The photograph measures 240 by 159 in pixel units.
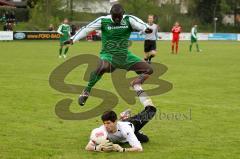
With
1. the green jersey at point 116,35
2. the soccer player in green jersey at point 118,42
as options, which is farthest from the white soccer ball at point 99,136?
the green jersey at point 116,35

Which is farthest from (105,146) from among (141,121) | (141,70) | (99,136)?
(141,70)

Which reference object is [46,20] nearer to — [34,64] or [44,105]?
[34,64]

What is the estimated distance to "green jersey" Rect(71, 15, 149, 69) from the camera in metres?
10.7

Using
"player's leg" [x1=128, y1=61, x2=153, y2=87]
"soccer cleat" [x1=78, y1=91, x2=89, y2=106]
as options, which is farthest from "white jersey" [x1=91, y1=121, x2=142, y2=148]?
"soccer cleat" [x1=78, y1=91, x2=89, y2=106]

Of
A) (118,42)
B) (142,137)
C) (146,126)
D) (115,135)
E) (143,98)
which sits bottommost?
(146,126)

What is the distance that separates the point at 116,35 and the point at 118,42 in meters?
0.16

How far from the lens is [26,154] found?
8.48m

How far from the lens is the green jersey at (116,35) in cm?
1071

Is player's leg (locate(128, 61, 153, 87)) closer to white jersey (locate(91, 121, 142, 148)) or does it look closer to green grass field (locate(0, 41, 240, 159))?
green grass field (locate(0, 41, 240, 159))

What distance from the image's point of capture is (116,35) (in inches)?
425

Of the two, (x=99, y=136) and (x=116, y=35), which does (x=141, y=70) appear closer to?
(x=116, y=35)

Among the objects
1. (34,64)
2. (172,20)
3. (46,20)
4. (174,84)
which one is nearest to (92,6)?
(172,20)

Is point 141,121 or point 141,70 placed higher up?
point 141,70

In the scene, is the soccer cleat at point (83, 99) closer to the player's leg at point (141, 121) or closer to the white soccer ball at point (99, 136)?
the player's leg at point (141, 121)
